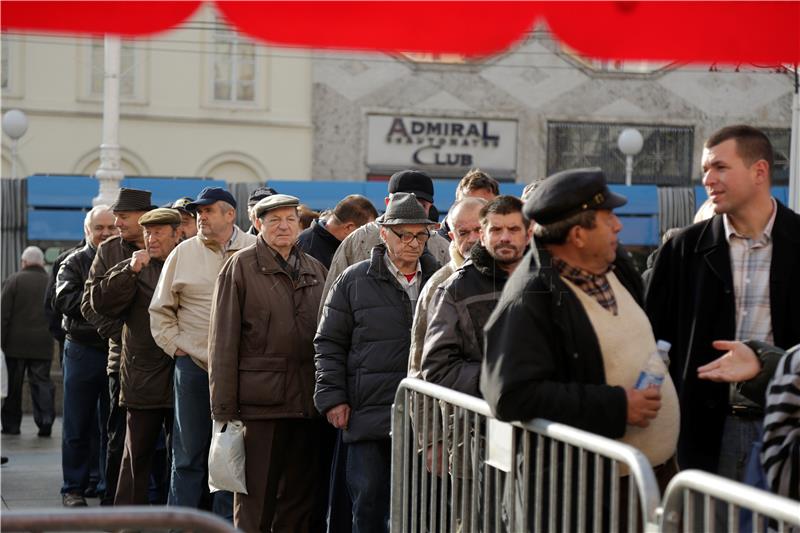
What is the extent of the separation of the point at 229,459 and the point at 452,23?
4107 mm

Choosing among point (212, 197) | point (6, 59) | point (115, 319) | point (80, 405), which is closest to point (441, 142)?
point (6, 59)

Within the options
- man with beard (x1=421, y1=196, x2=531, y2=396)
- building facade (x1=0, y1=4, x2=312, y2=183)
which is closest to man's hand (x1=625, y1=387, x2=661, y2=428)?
man with beard (x1=421, y1=196, x2=531, y2=396)

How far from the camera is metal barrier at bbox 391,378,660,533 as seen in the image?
373cm

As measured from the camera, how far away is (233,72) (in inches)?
1423

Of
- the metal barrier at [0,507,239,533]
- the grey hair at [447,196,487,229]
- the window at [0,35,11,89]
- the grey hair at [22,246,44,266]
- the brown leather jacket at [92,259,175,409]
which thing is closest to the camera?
the metal barrier at [0,507,239,533]

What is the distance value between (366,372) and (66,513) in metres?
3.16

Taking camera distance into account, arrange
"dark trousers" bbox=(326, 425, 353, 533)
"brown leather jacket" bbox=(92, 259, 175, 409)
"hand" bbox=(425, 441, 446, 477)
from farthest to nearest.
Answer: "brown leather jacket" bbox=(92, 259, 175, 409)
"dark trousers" bbox=(326, 425, 353, 533)
"hand" bbox=(425, 441, 446, 477)

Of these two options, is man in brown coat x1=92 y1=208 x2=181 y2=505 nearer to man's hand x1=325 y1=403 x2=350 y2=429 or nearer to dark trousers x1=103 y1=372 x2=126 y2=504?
dark trousers x1=103 y1=372 x2=126 y2=504

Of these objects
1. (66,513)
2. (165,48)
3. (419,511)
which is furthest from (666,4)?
(165,48)

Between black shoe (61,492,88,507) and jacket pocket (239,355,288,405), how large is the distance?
2.81m

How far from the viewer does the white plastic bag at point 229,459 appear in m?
7.19

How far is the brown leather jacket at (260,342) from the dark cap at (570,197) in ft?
10.8

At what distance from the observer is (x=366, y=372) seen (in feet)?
21.9

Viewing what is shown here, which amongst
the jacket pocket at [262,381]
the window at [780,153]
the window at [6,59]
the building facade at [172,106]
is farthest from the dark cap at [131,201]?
the window at [780,153]
